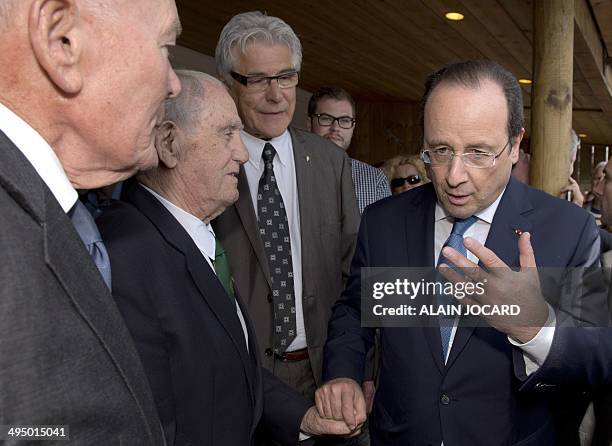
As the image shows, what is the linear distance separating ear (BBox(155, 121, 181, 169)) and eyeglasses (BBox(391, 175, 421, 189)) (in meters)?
2.55

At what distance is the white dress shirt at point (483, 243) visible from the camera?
4.15ft

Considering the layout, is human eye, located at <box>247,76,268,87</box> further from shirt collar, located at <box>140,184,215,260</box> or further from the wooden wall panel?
the wooden wall panel

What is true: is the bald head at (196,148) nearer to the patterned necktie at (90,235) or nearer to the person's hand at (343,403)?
the patterned necktie at (90,235)

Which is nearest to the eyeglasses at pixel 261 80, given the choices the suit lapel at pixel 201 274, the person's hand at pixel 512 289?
the suit lapel at pixel 201 274

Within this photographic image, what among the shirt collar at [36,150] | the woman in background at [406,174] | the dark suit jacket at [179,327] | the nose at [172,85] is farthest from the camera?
the woman in background at [406,174]

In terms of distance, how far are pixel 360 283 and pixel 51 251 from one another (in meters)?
1.27


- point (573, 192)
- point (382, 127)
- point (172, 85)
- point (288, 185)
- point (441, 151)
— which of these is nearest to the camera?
Answer: point (172, 85)

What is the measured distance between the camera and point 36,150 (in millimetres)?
708

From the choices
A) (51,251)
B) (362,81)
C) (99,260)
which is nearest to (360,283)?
(99,260)

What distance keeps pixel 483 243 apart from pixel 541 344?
38cm

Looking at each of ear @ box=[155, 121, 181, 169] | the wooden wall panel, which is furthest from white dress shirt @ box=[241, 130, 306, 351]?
the wooden wall panel

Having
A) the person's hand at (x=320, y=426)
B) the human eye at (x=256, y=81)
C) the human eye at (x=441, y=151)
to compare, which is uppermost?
the human eye at (x=256, y=81)

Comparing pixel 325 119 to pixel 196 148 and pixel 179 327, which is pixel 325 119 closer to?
pixel 196 148

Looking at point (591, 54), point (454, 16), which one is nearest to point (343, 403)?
point (454, 16)
